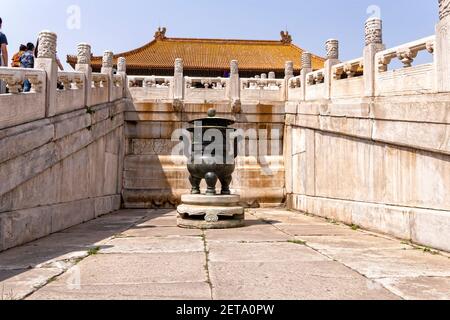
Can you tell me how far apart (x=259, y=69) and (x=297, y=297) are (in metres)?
→ 22.3

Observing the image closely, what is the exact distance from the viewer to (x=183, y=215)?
7828 millimetres

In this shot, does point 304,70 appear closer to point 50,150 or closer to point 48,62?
point 48,62

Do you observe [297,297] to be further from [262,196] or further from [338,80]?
[262,196]

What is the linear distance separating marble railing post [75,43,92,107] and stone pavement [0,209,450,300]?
3406mm

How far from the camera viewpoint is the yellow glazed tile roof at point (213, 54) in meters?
24.3

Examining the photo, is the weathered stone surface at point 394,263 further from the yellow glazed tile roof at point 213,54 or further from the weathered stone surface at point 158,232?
the yellow glazed tile roof at point 213,54

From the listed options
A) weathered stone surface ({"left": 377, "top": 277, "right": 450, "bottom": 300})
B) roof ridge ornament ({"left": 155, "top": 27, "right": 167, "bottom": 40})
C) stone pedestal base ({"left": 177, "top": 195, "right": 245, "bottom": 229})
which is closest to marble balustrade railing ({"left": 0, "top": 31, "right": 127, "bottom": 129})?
stone pedestal base ({"left": 177, "top": 195, "right": 245, "bottom": 229})

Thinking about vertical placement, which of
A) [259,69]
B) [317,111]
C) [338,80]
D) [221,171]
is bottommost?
[221,171]

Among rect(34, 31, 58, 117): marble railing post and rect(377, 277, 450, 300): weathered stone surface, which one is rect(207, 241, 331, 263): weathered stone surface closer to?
rect(377, 277, 450, 300): weathered stone surface

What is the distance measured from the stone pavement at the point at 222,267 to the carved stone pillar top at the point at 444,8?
3194mm

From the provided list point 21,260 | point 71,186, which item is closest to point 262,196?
point 71,186

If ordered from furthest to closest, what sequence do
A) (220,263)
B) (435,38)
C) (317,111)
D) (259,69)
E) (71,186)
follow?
(259,69), (317,111), (71,186), (435,38), (220,263)

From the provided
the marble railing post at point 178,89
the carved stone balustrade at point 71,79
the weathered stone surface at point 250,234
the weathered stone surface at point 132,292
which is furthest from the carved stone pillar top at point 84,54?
the weathered stone surface at point 132,292

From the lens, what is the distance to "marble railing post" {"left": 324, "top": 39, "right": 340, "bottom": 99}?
9.35 metres
